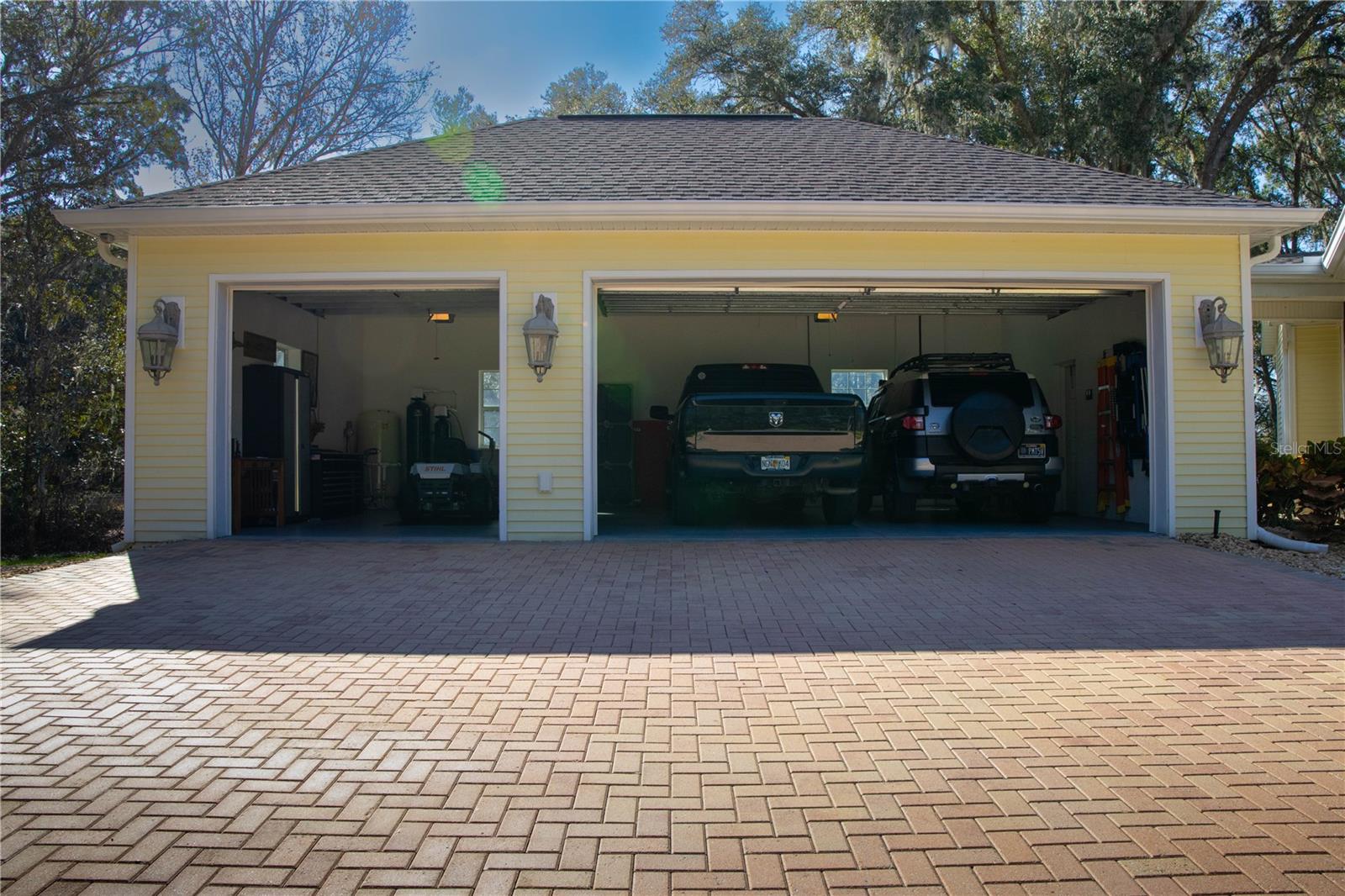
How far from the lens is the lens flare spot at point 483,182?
933cm

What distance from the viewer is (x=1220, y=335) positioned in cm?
927

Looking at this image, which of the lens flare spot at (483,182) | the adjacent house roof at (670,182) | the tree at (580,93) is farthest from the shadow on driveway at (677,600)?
the tree at (580,93)

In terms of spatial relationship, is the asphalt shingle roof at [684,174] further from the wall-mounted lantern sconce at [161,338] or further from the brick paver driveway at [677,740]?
the brick paver driveway at [677,740]

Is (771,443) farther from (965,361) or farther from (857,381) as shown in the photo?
(857,381)

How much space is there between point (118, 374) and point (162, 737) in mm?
11892

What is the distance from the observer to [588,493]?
9422mm

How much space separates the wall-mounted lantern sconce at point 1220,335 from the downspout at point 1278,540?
0.87m

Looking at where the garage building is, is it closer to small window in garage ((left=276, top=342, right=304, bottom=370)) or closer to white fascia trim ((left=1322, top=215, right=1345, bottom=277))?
white fascia trim ((left=1322, top=215, right=1345, bottom=277))

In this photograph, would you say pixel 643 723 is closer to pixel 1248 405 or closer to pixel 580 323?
pixel 580 323

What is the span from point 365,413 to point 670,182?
806 cm

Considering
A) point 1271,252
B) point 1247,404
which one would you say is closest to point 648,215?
point 1247,404

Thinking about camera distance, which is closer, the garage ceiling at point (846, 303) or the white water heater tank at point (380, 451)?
the garage ceiling at point (846, 303)

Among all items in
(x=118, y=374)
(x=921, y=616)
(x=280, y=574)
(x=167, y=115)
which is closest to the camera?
(x=921, y=616)

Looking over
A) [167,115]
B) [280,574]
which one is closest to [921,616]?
[280,574]
